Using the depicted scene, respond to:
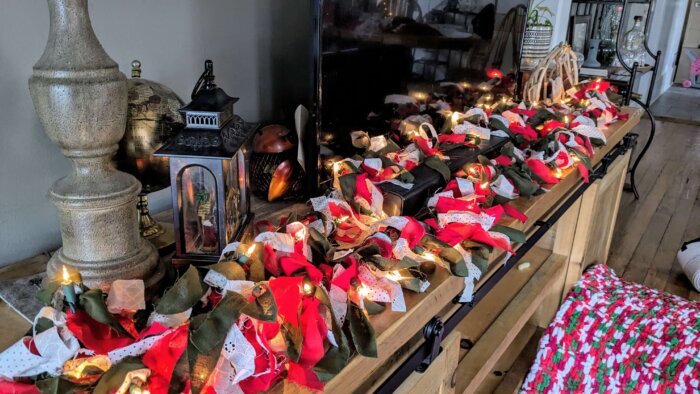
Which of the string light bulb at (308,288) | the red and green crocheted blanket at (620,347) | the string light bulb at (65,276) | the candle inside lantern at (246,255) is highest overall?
the string light bulb at (65,276)

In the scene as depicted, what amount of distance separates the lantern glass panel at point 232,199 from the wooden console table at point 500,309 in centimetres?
30

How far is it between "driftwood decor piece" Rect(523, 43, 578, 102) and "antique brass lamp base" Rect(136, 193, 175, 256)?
151cm

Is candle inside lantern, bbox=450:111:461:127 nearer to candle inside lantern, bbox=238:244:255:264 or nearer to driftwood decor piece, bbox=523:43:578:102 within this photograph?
driftwood decor piece, bbox=523:43:578:102

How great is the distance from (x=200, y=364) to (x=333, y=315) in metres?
0.18

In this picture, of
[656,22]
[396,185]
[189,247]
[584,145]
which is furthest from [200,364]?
[656,22]

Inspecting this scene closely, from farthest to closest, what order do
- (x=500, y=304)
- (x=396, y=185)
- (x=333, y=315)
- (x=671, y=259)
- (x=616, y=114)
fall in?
(x=671, y=259), (x=616, y=114), (x=500, y=304), (x=396, y=185), (x=333, y=315)

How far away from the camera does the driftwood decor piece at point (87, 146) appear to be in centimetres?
72

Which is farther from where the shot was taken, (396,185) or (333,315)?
(396,185)

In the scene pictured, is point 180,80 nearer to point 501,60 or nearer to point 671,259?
point 501,60

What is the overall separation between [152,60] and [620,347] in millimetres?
1586

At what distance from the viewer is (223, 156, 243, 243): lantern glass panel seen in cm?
89

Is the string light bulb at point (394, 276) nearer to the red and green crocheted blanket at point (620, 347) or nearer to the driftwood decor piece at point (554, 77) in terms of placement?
the red and green crocheted blanket at point (620, 347)

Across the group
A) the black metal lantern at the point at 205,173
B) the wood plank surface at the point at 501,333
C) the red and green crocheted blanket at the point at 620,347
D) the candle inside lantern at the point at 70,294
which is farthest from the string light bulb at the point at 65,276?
the red and green crocheted blanket at the point at 620,347

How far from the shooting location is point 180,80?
1.31m
